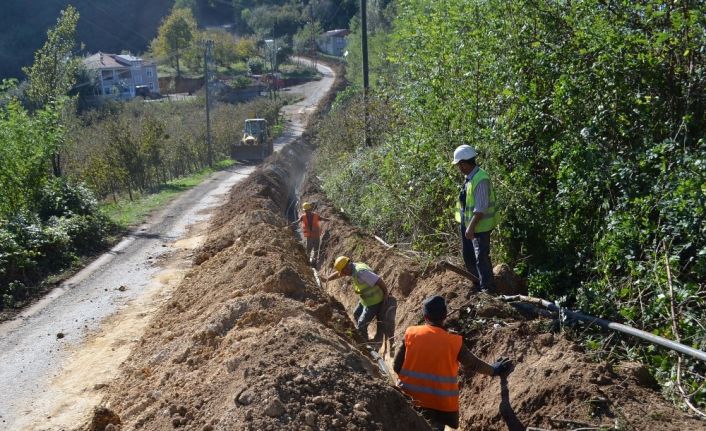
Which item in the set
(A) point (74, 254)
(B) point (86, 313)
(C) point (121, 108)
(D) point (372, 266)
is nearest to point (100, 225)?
(A) point (74, 254)

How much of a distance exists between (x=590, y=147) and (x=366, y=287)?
4194mm

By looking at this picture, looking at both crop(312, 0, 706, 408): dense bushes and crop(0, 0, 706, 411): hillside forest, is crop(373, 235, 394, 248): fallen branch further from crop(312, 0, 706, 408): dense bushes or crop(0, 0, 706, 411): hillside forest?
crop(312, 0, 706, 408): dense bushes

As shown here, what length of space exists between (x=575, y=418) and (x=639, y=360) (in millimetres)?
1193

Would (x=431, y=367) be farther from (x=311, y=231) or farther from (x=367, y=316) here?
(x=311, y=231)

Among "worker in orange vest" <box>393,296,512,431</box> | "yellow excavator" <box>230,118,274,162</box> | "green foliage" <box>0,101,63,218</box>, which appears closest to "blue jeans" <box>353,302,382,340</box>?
"worker in orange vest" <box>393,296,512,431</box>

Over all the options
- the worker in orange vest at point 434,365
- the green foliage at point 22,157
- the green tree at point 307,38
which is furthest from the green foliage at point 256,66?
the worker in orange vest at point 434,365

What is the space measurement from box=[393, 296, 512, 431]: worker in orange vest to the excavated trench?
0.55ft

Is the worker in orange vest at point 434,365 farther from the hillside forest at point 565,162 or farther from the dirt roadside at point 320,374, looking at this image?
the hillside forest at point 565,162

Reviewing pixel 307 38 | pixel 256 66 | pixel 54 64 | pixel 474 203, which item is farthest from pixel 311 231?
pixel 307 38

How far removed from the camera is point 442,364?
643cm

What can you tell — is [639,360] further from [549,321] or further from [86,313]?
[86,313]

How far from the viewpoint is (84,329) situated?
1291 centimetres

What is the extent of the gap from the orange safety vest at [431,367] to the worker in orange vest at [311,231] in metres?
10.4

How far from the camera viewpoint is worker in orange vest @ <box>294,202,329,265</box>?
1712 centimetres
